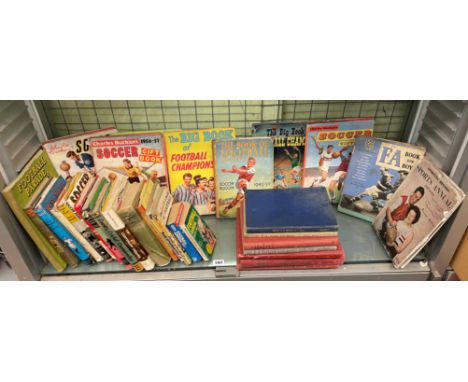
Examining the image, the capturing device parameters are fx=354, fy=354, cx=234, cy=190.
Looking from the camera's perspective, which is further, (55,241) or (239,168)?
(239,168)

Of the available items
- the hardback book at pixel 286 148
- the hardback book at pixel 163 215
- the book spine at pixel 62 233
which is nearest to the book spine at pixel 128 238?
the hardback book at pixel 163 215

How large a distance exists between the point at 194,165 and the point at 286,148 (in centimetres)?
46

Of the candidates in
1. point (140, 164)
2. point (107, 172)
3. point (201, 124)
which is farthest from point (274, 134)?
point (107, 172)

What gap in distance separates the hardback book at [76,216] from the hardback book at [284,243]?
0.67 metres

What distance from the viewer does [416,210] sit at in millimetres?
1562

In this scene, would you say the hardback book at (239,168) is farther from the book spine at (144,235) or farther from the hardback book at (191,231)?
the book spine at (144,235)

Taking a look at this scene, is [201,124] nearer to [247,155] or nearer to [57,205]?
[247,155]

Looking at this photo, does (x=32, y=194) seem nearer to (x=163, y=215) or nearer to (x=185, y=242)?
(x=163, y=215)

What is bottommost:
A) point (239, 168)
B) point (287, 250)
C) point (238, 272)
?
point (238, 272)

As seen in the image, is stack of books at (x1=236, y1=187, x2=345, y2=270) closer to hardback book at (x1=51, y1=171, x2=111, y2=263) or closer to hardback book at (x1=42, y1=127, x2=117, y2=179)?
hardback book at (x1=51, y1=171, x2=111, y2=263)

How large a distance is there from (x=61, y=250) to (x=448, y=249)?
5.58ft

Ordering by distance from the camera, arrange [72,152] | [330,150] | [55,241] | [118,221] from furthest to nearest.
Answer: [330,150], [72,152], [55,241], [118,221]

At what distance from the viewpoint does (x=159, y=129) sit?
5.83ft

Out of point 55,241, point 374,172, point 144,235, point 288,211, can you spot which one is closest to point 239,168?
point 288,211
